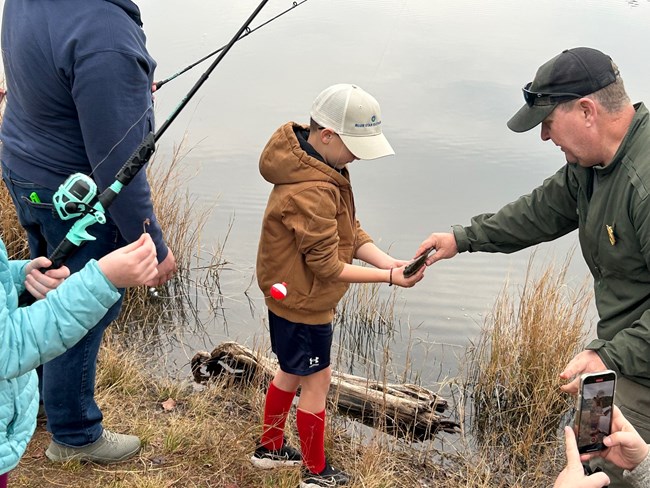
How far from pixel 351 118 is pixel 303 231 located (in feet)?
1.38

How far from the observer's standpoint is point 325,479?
2.93 m

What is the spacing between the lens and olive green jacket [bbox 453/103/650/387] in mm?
2266

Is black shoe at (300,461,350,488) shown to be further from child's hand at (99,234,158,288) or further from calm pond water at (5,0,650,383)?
calm pond water at (5,0,650,383)

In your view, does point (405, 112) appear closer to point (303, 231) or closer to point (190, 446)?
point (190, 446)

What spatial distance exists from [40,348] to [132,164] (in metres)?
0.55

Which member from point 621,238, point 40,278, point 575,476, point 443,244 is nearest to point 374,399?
point 443,244

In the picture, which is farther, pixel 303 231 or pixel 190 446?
pixel 190 446

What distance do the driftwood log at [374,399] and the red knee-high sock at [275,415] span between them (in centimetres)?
56

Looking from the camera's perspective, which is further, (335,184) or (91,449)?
(91,449)

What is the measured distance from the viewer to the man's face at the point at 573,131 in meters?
2.42

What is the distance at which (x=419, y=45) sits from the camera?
10312 mm


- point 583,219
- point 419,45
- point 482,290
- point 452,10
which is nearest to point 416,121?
point 419,45

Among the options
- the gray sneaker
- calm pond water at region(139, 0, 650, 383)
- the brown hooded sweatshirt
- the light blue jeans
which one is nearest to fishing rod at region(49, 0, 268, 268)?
the light blue jeans

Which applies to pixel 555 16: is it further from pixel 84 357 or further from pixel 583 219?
pixel 84 357
